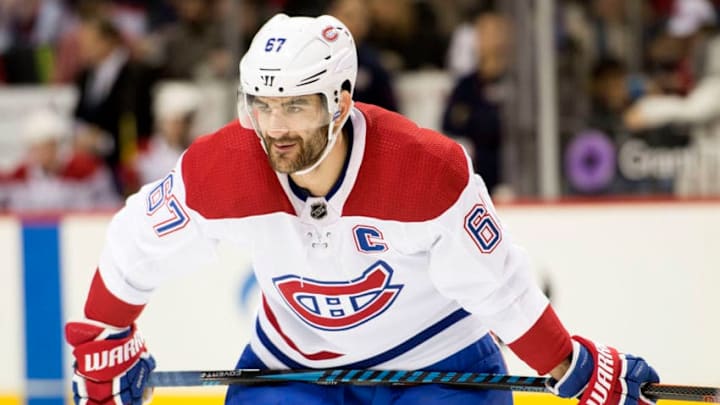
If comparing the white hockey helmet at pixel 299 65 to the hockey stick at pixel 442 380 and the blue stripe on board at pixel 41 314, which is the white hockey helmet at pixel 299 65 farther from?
the blue stripe on board at pixel 41 314

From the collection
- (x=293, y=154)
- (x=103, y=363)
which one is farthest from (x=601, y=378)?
(x=103, y=363)

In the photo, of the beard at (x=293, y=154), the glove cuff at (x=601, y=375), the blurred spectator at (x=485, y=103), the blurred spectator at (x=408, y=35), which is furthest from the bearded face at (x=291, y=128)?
the blurred spectator at (x=408, y=35)

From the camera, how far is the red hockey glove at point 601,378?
110 inches

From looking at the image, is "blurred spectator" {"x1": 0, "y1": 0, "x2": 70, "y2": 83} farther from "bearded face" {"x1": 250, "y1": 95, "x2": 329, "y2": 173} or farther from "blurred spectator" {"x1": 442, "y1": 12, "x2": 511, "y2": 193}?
"bearded face" {"x1": 250, "y1": 95, "x2": 329, "y2": 173}

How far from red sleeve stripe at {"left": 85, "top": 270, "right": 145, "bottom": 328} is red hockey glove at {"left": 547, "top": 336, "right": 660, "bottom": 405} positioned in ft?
3.04

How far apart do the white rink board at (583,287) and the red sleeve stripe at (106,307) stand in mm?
1902

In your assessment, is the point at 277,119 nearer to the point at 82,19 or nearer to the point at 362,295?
the point at 362,295

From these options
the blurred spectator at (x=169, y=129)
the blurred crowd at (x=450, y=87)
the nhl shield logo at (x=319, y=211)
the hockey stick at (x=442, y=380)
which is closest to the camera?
the nhl shield logo at (x=319, y=211)

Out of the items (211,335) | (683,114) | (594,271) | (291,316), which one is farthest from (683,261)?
(291,316)

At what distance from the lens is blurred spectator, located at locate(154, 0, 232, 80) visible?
Answer: 18.5ft

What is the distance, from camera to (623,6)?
5230 mm

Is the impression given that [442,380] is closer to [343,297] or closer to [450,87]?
[343,297]

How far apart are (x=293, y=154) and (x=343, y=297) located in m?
0.35

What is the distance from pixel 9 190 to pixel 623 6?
2827 mm
